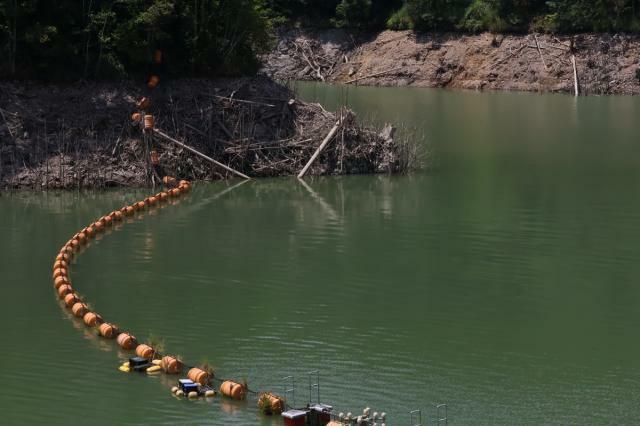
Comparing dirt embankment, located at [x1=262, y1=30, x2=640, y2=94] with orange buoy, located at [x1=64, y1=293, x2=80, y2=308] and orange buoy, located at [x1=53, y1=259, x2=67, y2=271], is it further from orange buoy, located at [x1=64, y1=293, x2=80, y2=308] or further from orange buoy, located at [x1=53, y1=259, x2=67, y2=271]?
orange buoy, located at [x1=64, y1=293, x2=80, y2=308]

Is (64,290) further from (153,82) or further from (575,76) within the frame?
(575,76)

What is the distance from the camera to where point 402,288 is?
965 inches

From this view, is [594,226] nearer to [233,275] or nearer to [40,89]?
[233,275]

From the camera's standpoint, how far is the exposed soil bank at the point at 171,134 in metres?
35.0

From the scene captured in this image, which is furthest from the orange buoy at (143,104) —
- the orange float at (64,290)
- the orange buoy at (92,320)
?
the orange buoy at (92,320)

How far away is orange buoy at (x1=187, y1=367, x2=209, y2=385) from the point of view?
18.6 metres

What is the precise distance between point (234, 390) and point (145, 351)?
232 cm

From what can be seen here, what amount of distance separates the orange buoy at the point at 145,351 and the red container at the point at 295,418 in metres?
3.59

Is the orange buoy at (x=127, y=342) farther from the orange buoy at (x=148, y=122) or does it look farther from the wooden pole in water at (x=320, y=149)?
the wooden pole in water at (x=320, y=149)

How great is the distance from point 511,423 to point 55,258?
12995mm

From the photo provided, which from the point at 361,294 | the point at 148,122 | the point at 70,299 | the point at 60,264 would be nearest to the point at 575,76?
the point at 148,122

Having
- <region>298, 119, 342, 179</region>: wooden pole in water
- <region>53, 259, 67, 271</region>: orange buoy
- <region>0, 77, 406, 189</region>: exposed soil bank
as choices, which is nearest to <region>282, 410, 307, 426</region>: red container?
<region>53, 259, 67, 271</region>: orange buoy

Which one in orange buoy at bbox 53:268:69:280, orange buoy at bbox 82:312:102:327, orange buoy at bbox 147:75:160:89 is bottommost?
orange buoy at bbox 82:312:102:327

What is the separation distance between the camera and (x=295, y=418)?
16.9m
